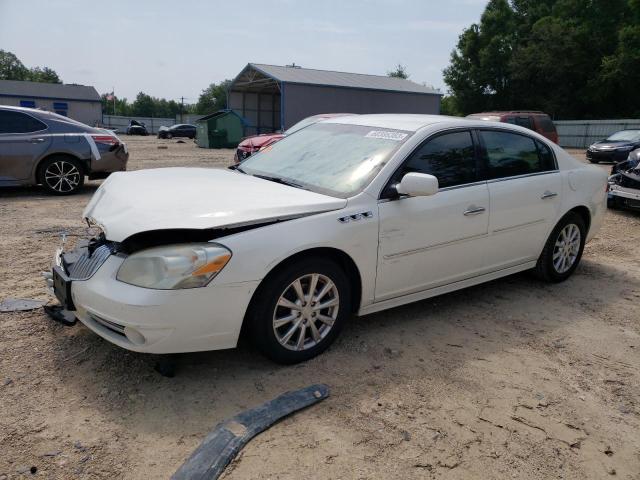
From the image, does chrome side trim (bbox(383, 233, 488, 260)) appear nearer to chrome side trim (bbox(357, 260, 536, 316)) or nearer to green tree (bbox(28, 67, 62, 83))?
chrome side trim (bbox(357, 260, 536, 316))

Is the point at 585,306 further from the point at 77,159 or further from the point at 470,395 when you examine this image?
Result: the point at 77,159

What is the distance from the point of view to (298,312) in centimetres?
317

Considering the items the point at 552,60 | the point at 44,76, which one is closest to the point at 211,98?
the point at 44,76

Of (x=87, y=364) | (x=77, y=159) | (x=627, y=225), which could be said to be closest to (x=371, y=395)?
(x=87, y=364)

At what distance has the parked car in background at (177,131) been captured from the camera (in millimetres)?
46750

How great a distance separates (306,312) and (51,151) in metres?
7.09

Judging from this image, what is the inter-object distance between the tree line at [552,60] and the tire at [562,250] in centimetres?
3782

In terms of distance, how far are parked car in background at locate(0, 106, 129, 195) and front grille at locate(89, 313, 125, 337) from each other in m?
6.58

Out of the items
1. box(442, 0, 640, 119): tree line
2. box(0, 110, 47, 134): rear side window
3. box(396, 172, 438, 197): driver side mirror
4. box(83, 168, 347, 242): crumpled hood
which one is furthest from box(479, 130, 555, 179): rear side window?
box(442, 0, 640, 119): tree line

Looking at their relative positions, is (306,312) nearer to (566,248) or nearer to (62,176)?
(566,248)

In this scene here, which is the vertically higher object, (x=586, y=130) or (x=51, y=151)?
(x=586, y=130)

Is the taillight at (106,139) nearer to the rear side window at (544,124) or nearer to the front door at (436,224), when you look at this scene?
the front door at (436,224)

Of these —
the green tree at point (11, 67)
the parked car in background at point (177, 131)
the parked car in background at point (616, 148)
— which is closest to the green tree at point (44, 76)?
the green tree at point (11, 67)

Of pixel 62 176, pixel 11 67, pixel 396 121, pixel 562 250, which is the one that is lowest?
pixel 562 250
